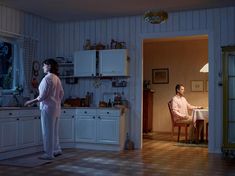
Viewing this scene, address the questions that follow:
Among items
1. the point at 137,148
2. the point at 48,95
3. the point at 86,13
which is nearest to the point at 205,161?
the point at 137,148

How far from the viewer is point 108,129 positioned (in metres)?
7.02

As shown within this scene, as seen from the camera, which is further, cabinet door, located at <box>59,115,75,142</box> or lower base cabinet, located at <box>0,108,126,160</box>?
cabinet door, located at <box>59,115,75,142</box>

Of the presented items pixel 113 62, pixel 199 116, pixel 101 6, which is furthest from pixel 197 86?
pixel 101 6

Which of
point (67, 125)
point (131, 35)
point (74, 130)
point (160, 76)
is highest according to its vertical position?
point (131, 35)

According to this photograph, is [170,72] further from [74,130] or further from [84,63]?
[74,130]

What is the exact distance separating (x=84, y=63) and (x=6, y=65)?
1537 mm

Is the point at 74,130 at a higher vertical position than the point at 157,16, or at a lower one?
lower

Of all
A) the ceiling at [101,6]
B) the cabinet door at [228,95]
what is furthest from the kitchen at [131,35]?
the cabinet door at [228,95]

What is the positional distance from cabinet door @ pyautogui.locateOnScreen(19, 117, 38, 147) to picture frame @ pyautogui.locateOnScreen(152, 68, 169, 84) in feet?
16.1

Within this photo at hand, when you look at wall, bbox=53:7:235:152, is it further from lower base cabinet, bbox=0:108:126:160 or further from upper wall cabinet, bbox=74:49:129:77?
lower base cabinet, bbox=0:108:126:160

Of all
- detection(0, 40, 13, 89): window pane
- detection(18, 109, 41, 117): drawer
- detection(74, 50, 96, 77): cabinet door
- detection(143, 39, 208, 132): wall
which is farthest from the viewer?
detection(143, 39, 208, 132): wall

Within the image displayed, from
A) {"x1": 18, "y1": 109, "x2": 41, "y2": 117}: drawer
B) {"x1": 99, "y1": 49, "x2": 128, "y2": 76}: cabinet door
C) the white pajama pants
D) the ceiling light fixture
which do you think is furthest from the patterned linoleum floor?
the ceiling light fixture

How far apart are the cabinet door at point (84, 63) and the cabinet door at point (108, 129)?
101cm

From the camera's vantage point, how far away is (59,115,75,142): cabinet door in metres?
7.26
